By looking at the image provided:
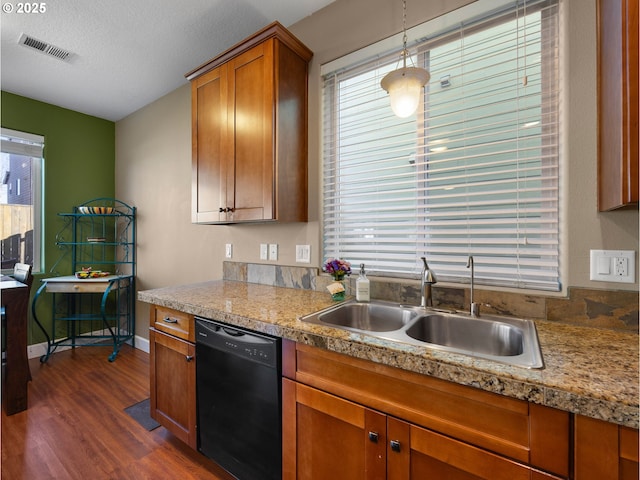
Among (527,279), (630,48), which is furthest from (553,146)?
(527,279)

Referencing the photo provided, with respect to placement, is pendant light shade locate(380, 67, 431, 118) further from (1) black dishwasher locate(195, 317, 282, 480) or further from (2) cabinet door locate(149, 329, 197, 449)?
(2) cabinet door locate(149, 329, 197, 449)

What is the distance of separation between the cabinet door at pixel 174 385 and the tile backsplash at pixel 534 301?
819 mm

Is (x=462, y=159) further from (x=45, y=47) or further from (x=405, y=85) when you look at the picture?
(x=45, y=47)

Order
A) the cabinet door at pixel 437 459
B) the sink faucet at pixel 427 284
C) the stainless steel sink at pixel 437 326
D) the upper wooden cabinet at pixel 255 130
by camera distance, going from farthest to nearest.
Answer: the upper wooden cabinet at pixel 255 130, the sink faucet at pixel 427 284, the stainless steel sink at pixel 437 326, the cabinet door at pixel 437 459

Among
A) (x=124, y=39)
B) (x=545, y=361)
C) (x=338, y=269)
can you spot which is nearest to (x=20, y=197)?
(x=124, y=39)

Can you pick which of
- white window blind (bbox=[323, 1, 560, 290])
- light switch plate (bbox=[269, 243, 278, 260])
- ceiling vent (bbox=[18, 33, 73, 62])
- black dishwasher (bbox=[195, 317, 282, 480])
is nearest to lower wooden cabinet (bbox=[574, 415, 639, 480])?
white window blind (bbox=[323, 1, 560, 290])

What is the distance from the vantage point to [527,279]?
131cm

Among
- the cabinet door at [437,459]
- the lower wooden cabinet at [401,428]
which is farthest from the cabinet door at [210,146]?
the cabinet door at [437,459]

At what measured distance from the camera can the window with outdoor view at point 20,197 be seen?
9.68ft

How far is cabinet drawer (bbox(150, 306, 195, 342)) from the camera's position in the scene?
156 centimetres

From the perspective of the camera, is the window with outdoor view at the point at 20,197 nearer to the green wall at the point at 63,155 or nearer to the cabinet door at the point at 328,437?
the green wall at the point at 63,155

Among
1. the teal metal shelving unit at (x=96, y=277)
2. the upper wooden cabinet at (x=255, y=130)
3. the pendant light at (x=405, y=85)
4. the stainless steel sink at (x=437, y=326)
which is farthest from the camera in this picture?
the teal metal shelving unit at (x=96, y=277)

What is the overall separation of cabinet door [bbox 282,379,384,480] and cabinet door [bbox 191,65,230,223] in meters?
1.28

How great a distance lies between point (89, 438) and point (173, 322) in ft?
3.27
